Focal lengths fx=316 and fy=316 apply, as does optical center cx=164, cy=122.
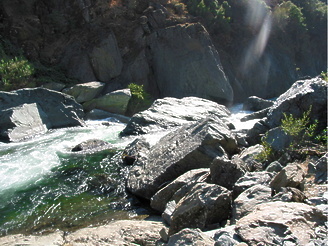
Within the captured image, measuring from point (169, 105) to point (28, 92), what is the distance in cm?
719

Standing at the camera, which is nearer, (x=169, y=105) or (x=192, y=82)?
(x=169, y=105)

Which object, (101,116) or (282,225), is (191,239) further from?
(101,116)

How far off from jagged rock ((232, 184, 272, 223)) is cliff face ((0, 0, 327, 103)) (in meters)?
18.6

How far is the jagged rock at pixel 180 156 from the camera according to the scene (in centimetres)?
732

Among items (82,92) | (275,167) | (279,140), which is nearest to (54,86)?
(82,92)

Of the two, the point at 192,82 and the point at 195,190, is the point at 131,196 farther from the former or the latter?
the point at 192,82

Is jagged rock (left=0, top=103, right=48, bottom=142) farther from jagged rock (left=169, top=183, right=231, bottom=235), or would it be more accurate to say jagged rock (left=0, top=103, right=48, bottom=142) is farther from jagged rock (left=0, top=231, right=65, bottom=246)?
jagged rock (left=169, top=183, right=231, bottom=235)

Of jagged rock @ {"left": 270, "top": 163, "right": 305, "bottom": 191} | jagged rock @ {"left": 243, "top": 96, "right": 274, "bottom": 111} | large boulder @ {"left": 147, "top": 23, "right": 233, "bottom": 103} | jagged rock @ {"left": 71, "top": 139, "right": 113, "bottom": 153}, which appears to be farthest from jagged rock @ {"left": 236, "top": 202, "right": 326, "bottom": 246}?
large boulder @ {"left": 147, "top": 23, "right": 233, "bottom": 103}

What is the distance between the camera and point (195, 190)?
5.18 metres

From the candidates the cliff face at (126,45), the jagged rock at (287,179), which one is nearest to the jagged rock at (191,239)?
the jagged rock at (287,179)

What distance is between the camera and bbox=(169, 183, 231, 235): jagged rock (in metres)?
4.74

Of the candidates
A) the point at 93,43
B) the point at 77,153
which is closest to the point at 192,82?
the point at 93,43

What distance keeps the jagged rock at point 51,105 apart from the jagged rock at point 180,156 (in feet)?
27.8

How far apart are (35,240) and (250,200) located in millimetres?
3669
